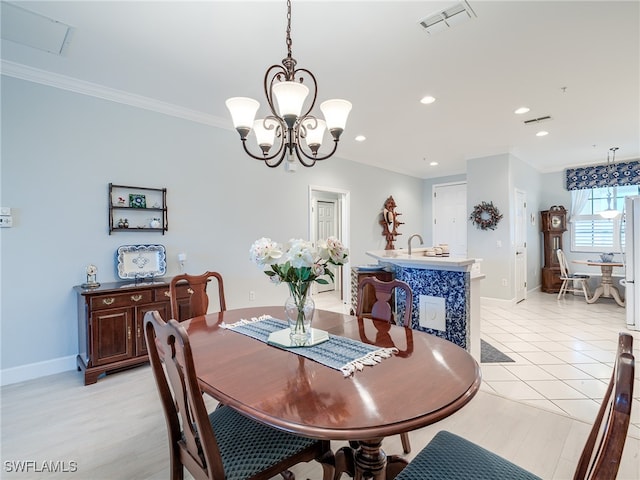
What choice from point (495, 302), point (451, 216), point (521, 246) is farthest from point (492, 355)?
point (451, 216)

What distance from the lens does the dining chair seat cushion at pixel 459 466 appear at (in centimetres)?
104

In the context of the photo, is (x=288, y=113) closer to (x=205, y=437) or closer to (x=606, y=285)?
A: (x=205, y=437)

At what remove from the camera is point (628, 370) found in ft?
2.22

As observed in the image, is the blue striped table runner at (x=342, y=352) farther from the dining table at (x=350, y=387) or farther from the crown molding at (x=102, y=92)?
the crown molding at (x=102, y=92)

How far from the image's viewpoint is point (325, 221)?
661 centimetres

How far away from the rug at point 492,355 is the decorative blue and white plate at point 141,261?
3425 millimetres

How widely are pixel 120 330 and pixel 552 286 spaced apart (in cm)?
764

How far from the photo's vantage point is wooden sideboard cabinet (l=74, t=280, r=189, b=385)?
8.79 feet

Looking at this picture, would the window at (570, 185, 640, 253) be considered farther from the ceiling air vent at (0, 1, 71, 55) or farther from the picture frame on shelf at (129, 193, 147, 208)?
the ceiling air vent at (0, 1, 71, 55)

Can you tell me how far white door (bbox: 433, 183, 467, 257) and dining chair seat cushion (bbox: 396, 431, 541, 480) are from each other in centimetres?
648

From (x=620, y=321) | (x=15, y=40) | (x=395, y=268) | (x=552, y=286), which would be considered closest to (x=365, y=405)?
(x=395, y=268)

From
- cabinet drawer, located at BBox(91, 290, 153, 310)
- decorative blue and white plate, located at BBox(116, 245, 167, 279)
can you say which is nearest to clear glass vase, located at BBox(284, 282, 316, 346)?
cabinet drawer, located at BBox(91, 290, 153, 310)

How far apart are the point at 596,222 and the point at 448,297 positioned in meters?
5.83

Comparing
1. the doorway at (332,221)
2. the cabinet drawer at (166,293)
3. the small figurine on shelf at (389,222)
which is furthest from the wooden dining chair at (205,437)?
the small figurine on shelf at (389,222)
